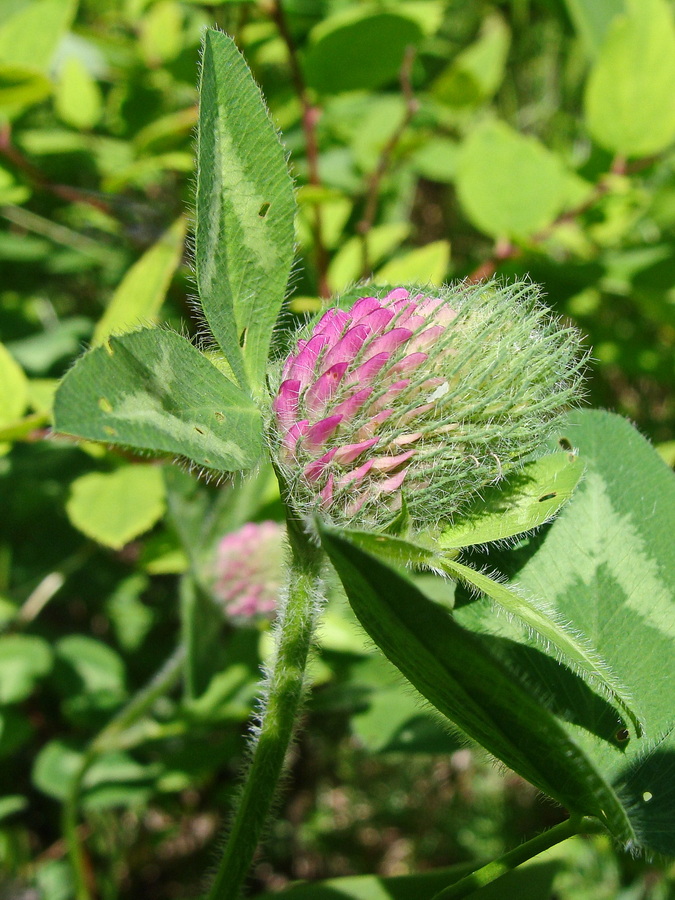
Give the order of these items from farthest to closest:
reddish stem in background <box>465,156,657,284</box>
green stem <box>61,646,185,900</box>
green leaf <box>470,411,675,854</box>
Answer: reddish stem in background <box>465,156,657,284</box> → green stem <box>61,646,185,900</box> → green leaf <box>470,411,675,854</box>

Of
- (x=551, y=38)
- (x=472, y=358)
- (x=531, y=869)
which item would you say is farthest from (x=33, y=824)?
(x=551, y=38)

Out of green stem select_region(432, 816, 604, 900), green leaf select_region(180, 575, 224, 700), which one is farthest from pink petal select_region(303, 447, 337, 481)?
green leaf select_region(180, 575, 224, 700)

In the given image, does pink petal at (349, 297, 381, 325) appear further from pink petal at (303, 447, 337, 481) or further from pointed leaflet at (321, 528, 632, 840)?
pointed leaflet at (321, 528, 632, 840)

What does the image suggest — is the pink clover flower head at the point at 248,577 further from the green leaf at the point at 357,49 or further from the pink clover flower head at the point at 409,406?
the green leaf at the point at 357,49

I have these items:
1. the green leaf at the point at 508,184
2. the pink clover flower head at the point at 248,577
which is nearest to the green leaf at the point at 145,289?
the pink clover flower head at the point at 248,577

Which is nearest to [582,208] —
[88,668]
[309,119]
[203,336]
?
[309,119]

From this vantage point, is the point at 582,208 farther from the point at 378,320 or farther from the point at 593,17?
the point at 378,320
